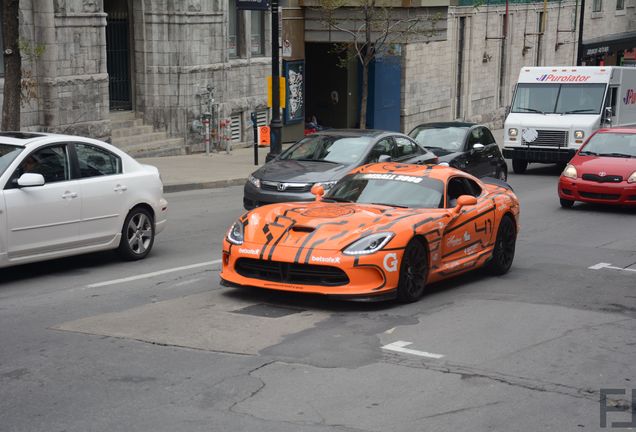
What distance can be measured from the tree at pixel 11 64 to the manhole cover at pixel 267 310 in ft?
30.1

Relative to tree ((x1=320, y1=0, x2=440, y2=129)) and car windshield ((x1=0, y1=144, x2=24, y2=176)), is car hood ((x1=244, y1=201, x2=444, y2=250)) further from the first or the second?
tree ((x1=320, y1=0, x2=440, y2=129))

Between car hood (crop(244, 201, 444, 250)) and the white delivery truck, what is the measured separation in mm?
16017

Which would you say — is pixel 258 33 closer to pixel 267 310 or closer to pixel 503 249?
pixel 503 249

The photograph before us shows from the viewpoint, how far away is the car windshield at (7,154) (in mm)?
11121

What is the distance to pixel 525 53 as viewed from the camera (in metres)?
47.0

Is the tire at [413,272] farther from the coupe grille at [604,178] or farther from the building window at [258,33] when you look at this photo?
the building window at [258,33]

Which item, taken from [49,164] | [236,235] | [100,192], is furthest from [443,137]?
[236,235]

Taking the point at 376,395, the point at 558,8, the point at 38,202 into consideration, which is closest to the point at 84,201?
the point at 38,202

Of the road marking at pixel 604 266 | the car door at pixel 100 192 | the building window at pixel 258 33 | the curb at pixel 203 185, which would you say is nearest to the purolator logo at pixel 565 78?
the building window at pixel 258 33

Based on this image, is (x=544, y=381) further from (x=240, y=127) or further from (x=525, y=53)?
(x=525, y=53)

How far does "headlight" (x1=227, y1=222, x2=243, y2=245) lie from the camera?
10.4 m

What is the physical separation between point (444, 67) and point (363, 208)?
1174 inches

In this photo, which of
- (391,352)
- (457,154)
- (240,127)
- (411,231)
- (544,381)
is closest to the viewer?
(544,381)

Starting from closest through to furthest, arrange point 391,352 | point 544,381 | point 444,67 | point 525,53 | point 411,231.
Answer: point 544,381, point 391,352, point 411,231, point 444,67, point 525,53
